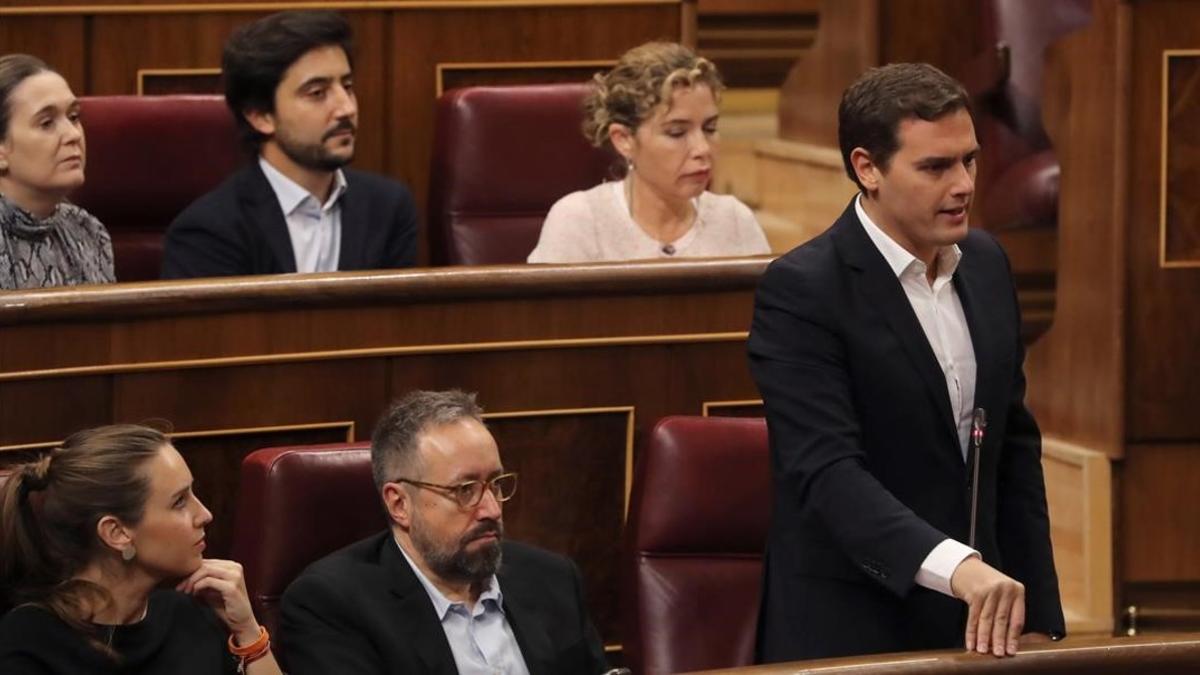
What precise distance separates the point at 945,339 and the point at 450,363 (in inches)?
16.6

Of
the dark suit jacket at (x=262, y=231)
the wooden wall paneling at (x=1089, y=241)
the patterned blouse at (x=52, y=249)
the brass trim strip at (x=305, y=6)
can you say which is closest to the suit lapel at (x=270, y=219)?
the dark suit jacket at (x=262, y=231)

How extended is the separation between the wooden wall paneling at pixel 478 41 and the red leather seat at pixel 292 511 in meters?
0.73

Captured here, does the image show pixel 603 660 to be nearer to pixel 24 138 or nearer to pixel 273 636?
pixel 273 636

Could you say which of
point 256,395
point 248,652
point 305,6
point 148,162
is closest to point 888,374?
point 248,652

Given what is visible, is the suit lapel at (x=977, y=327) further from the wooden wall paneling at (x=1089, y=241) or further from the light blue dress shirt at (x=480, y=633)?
the wooden wall paneling at (x=1089, y=241)

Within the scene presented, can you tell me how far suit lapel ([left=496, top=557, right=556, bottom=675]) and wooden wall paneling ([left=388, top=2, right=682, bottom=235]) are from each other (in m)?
0.77

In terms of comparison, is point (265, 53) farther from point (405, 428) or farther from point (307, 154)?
point (405, 428)

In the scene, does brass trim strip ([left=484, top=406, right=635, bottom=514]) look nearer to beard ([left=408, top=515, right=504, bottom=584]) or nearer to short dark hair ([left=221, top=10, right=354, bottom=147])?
beard ([left=408, top=515, right=504, bottom=584])

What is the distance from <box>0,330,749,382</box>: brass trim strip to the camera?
49.9 inches

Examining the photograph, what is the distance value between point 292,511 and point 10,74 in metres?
0.49

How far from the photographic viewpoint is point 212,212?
1.60 metres

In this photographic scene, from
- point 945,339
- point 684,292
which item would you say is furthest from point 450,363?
point 945,339

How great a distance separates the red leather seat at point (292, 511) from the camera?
1175mm

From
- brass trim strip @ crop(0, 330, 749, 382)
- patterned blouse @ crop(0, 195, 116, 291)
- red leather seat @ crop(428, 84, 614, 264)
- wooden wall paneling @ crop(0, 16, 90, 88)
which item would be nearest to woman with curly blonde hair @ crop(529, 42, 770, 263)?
red leather seat @ crop(428, 84, 614, 264)
